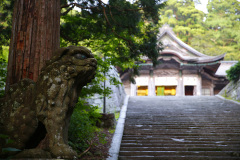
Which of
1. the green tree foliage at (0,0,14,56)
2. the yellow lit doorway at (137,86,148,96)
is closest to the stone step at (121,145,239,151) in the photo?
the green tree foliage at (0,0,14,56)

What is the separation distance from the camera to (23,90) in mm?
2408

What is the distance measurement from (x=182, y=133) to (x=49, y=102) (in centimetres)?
576

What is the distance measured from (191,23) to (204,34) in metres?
5.85

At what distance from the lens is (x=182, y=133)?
6.96 m

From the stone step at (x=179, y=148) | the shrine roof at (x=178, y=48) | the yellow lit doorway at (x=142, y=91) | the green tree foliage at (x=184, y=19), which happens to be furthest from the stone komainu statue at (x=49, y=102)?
the green tree foliage at (x=184, y=19)

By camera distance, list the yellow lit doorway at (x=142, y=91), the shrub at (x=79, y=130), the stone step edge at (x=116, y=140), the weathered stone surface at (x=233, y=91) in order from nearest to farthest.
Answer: the shrub at (x=79, y=130) → the stone step edge at (x=116, y=140) → the weathered stone surface at (x=233, y=91) → the yellow lit doorway at (x=142, y=91)

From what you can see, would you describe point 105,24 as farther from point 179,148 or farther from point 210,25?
point 210,25

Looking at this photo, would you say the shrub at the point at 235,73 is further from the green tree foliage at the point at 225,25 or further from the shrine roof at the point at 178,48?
the green tree foliage at the point at 225,25

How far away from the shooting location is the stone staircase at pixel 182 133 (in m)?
5.54

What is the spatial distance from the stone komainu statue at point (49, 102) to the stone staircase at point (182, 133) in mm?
3534

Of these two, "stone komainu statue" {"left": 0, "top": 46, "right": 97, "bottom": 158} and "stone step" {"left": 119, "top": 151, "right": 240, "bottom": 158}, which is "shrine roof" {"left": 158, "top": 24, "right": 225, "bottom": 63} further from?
"stone komainu statue" {"left": 0, "top": 46, "right": 97, "bottom": 158}

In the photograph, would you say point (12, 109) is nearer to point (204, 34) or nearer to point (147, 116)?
point (147, 116)

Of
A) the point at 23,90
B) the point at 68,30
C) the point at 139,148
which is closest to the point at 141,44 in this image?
the point at 68,30

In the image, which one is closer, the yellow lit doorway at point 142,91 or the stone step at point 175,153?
the stone step at point 175,153
